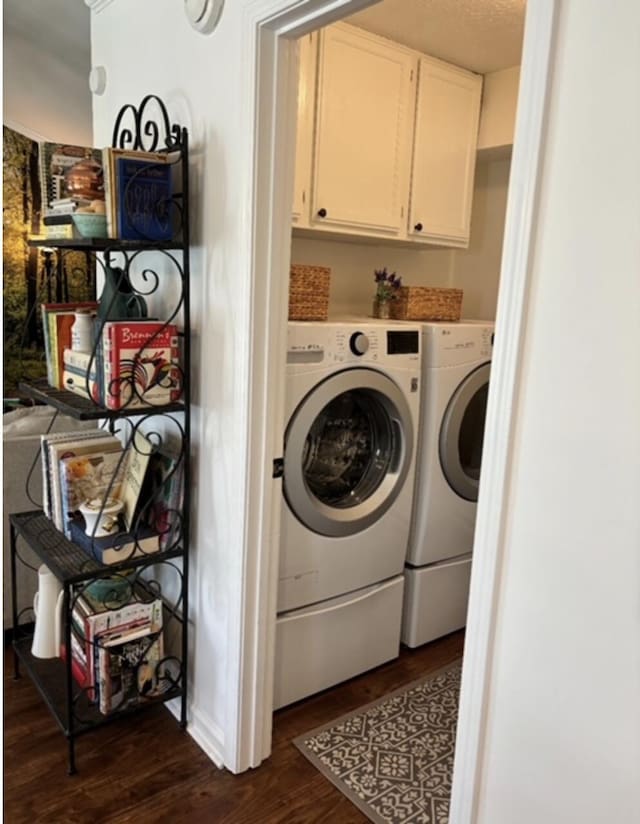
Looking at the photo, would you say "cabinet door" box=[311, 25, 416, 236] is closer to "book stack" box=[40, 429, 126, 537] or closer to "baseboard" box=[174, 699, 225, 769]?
"book stack" box=[40, 429, 126, 537]

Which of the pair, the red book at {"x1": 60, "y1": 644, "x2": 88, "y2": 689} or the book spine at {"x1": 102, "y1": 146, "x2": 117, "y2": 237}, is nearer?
the book spine at {"x1": 102, "y1": 146, "x2": 117, "y2": 237}

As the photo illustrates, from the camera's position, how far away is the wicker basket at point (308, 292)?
6.92 feet

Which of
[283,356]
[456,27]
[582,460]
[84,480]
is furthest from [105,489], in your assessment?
[456,27]

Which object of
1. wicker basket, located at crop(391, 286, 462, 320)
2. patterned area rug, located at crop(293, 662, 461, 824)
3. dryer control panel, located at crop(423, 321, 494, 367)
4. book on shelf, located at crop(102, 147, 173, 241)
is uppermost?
book on shelf, located at crop(102, 147, 173, 241)

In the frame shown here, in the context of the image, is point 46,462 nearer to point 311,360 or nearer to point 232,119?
point 311,360

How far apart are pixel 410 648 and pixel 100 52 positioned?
2448 millimetres

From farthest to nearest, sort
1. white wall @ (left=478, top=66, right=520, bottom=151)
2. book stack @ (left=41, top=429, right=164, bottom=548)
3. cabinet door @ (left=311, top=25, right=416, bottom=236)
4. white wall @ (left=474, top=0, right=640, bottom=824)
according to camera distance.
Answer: white wall @ (left=478, top=66, right=520, bottom=151) → cabinet door @ (left=311, top=25, right=416, bottom=236) → book stack @ (left=41, top=429, right=164, bottom=548) → white wall @ (left=474, top=0, right=640, bottom=824)

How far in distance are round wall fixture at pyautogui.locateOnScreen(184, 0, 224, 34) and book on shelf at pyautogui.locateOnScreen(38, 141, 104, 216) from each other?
416 mm

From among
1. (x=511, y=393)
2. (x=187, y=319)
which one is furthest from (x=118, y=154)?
(x=511, y=393)

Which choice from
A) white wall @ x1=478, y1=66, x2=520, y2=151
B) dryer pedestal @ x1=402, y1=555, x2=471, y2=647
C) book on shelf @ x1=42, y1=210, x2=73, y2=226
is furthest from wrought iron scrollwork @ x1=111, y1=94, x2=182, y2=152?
dryer pedestal @ x1=402, y1=555, x2=471, y2=647

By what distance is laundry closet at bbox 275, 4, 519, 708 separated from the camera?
7.02ft

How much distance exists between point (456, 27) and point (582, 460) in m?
1.93

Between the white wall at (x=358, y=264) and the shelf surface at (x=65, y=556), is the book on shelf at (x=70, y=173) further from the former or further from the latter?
the white wall at (x=358, y=264)

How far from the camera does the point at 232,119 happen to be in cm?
165
